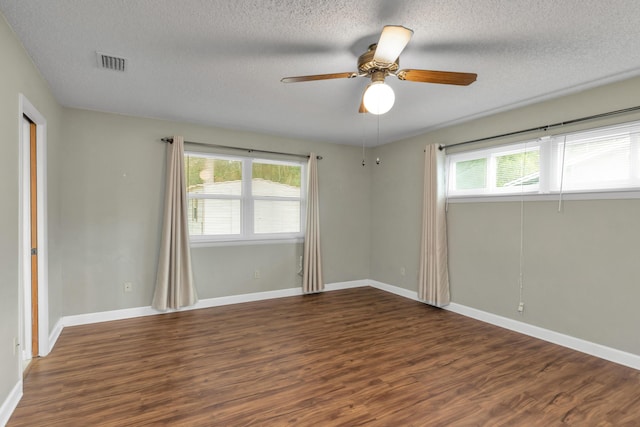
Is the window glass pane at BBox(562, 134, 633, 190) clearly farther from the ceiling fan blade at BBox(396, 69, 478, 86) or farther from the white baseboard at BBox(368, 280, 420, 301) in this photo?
the white baseboard at BBox(368, 280, 420, 301)

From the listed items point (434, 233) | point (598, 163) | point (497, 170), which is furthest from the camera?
point (434, 233)

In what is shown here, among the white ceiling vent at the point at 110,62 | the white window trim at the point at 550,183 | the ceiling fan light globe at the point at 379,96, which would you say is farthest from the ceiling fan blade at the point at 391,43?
the white window trim at the point at 550,183

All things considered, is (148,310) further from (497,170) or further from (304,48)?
→ (497,170)

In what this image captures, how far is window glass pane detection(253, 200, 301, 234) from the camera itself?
4891 millimetres

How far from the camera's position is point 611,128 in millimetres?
2922

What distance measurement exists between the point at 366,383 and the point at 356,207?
139 inches

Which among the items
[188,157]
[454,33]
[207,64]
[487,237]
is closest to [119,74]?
[207,64]

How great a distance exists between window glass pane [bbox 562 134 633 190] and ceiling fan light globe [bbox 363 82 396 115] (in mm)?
Answer: 2204

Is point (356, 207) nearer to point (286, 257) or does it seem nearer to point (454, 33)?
point (286, 257)

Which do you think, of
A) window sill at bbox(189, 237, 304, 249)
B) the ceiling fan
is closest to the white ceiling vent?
the ceiling fan

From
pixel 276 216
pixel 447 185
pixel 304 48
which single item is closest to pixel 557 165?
pixel 447 185

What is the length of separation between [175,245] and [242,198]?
1124mm

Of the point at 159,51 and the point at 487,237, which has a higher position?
the point at 159,51

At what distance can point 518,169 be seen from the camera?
144 inches
